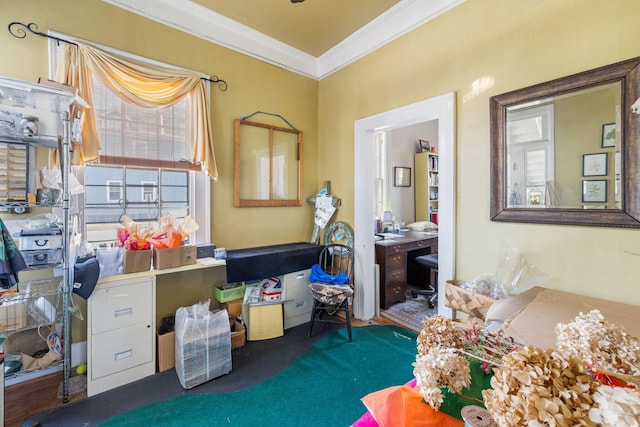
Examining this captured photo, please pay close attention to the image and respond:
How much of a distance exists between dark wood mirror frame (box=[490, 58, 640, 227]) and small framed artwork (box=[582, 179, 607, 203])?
7 cm

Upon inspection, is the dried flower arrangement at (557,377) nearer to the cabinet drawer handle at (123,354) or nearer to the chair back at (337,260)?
the cabinet drawer handle at (123,354)

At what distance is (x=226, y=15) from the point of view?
2762 millimetres

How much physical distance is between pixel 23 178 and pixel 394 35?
335 cm

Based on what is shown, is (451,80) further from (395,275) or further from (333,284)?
(395,275)

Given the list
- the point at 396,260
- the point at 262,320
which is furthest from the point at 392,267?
the point at 262,320

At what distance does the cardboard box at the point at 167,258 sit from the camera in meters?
2.22

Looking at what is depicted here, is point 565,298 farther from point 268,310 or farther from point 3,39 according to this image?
point 3,39

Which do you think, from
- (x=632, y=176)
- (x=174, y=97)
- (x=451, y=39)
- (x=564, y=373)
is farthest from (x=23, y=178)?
(x=632, y=176)

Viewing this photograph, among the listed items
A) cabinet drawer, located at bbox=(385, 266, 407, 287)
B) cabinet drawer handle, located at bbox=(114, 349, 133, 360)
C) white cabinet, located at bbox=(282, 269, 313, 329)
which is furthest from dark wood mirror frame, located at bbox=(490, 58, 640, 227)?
cabinet drawer handle, located at bbox=(114, 349, 133, 360)

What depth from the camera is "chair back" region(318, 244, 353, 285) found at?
3.25m

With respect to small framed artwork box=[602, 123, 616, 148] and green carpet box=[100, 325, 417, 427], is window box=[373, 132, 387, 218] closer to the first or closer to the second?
green carpet box=[100, 325, 417, 427]

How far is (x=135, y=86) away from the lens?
2359 mm

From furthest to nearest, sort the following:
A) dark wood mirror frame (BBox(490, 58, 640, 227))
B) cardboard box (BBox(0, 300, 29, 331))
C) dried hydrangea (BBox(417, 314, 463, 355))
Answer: cardboard box (BBox(0, 300, 29, 331)) < dark wood mirror frame (BBox(490, 58, 640, 227)) < dried hydrangea (BBox(417, 314, 463, 355))

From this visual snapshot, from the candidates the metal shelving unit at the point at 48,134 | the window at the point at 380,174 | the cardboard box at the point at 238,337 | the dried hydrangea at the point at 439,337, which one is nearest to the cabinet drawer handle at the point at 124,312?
the metal shelving unit at the point at 48,134
